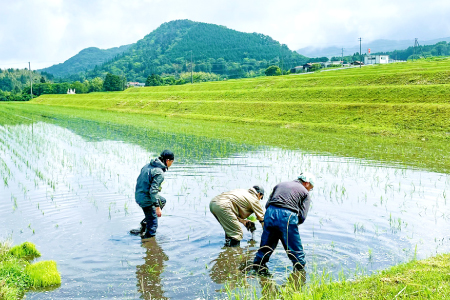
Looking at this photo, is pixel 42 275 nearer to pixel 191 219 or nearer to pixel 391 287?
pixel 191 219

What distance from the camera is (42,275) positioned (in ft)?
23.0

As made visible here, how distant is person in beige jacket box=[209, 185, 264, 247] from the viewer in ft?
28.9

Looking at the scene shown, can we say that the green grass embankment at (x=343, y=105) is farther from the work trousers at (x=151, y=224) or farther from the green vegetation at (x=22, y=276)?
the green vegetation at (x=22, y=276)

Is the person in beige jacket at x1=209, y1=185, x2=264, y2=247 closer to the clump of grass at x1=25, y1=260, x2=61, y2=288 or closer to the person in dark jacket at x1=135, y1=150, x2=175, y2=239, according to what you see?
the person in dark jacket at x1=135, y1=150, x2=175, y2=239

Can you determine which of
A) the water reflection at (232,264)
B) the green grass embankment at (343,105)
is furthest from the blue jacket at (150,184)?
the green grass embankment at (343,105)

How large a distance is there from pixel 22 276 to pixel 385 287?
5.61 m

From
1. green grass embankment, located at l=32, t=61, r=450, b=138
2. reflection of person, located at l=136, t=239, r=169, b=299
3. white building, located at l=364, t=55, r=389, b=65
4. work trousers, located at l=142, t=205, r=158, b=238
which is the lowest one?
reflection of person, located at l=136, t=239, r=169, b=299

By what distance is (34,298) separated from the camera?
650 cm

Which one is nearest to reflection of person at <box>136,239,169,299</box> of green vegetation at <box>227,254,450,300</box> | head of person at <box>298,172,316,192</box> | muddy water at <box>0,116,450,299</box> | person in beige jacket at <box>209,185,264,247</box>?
muddy water at <box>0,116,450,299</box>

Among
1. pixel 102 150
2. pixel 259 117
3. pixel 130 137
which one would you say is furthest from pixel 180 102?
pixel 102 150

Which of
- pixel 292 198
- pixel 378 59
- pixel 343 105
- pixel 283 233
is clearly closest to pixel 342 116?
pixel 343 105

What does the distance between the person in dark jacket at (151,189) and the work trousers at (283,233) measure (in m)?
2.69

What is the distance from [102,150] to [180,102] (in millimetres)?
33391

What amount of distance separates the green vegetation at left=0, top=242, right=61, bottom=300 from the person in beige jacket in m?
3.28
